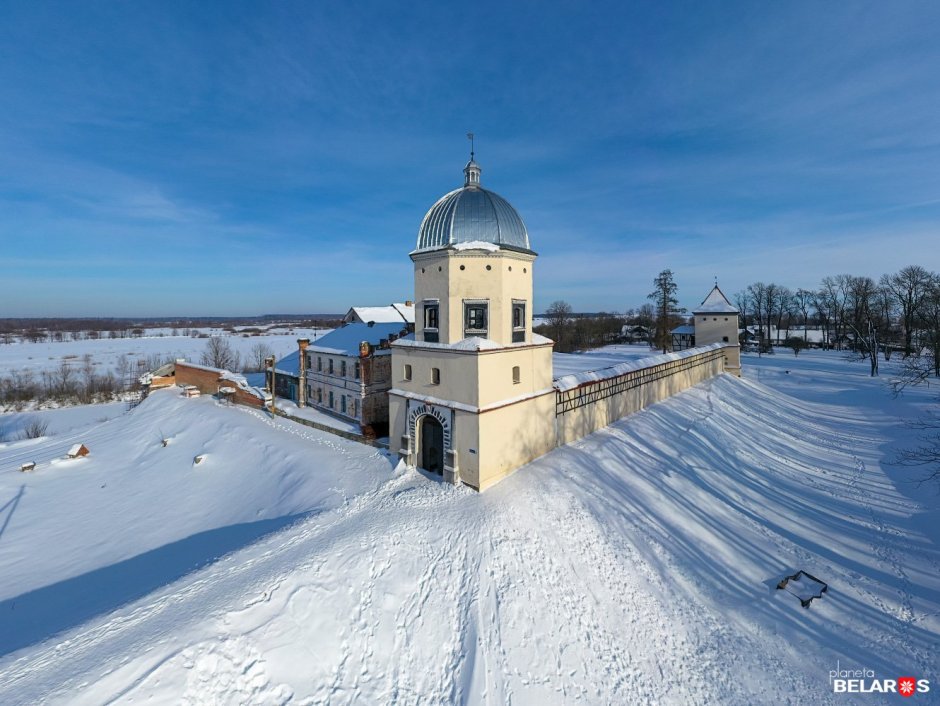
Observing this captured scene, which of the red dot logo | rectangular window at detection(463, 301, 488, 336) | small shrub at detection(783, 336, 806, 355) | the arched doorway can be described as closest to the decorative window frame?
rectangular window at detection(463, 301, 488, 336)

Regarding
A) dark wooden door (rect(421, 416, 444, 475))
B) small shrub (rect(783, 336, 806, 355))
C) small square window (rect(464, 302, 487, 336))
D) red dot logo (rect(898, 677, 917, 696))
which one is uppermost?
small square window (rect(464, 302, 487, 336))

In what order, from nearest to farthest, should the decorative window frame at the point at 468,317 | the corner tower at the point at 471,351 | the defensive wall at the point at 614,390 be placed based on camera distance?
the corner tower at the point at 471,351 < the decorative window frame at the point at 468,317 < the defensive wall at the point at 614,390

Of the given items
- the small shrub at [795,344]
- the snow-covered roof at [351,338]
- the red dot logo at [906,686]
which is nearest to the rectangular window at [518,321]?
the snow-covered roof at [351,338]

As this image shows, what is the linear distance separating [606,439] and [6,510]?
2586cm

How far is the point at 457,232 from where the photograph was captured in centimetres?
1429

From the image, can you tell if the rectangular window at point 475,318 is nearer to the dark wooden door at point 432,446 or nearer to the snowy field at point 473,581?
the dark wooden door at point 432,446

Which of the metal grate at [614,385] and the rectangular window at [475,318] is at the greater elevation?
the rectangular window at [475,318]

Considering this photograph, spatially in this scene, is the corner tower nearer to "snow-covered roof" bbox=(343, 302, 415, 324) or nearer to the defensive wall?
the defensive wall

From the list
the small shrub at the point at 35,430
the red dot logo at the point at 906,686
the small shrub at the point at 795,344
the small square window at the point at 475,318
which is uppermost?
the small square window at the point at 475,318

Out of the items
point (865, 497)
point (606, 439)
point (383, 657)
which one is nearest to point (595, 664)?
point (383, 657)

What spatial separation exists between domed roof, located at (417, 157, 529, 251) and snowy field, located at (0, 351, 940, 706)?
A: 8139 mm

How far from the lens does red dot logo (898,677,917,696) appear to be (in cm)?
855

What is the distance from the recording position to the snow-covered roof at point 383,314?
29.0 m

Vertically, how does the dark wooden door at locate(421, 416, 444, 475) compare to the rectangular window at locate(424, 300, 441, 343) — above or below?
below
